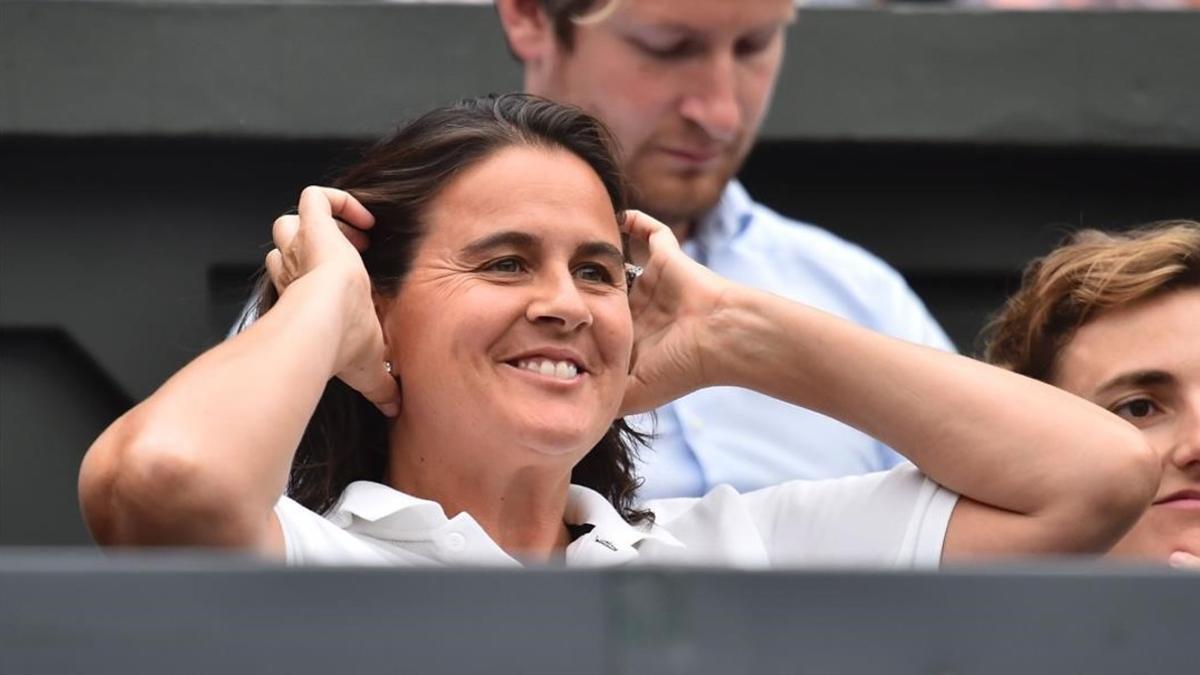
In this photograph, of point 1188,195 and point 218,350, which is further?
point 1188,195

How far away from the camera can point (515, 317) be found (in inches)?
92.3

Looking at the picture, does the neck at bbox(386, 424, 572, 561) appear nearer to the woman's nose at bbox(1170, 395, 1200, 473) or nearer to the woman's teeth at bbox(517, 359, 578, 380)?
the woman's teeth at bbox(517, 359, 578, 380)

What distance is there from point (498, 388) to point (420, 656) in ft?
2.60

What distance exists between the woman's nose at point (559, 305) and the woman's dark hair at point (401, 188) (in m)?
0.17

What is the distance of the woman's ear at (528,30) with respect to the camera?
11.3 feet

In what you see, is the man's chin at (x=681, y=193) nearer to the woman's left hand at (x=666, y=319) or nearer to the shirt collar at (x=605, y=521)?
the woman's left hand at (x=666, y=319)

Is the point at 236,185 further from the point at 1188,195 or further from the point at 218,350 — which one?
the point at 1188,195

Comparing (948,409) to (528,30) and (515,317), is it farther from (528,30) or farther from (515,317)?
(528,30)

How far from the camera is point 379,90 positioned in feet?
11.4

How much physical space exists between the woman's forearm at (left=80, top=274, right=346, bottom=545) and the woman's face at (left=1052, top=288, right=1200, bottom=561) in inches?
41.6

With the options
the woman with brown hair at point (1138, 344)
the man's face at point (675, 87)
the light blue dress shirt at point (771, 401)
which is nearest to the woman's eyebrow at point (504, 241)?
the light blue dress shirt at point (771, 401)

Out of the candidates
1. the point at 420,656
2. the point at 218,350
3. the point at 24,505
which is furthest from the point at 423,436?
the point at 24,505

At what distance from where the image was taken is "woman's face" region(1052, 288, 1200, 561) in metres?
2.61

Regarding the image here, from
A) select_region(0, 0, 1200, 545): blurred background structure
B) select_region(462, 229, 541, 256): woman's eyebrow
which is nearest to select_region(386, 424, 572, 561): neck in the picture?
select_region(462, 229, 541, 256): woman's eyebrow
